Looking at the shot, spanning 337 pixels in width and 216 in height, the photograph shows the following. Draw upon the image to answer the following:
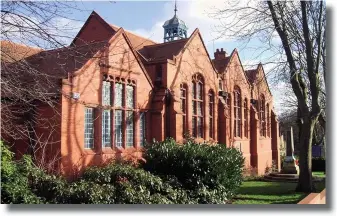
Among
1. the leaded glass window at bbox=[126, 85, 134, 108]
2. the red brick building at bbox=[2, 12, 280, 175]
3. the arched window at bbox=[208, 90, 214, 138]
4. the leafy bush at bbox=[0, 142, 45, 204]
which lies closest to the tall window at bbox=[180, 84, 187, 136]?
the red brick building at bbox=[2, 12, 280, 175]

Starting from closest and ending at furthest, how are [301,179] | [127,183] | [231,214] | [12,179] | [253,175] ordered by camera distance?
[231,214], [12,179], [127,183], [301,179], [253,175]

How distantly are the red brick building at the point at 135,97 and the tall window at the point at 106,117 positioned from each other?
4cm

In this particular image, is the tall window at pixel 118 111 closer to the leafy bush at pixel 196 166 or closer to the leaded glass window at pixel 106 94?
the leaded glass window at pixel 106 94

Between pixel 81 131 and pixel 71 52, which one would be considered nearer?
pixel 71 52

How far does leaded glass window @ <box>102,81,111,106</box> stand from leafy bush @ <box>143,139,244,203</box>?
8.17ft

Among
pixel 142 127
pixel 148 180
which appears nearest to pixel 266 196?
pixel 148 180

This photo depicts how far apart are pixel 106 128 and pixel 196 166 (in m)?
3.98

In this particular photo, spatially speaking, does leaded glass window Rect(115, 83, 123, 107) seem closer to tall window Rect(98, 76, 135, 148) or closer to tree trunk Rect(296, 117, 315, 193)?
tall window Rect(98, 76, 135, 148)

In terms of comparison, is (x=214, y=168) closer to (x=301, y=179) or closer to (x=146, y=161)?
(x=146, y=161)

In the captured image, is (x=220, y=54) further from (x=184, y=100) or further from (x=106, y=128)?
(x=106, y=128)

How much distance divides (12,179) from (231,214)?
4.85 m

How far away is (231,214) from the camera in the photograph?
274 inches

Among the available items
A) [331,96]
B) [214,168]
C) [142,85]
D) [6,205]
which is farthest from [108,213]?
[142,85]

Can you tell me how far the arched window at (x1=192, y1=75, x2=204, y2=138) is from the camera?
63.6 feet
